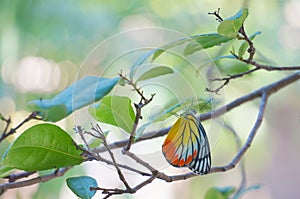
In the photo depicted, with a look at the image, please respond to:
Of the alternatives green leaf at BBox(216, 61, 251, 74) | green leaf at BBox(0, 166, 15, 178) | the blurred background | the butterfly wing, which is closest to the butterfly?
the butterfly wing

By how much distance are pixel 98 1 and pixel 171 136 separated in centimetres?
103

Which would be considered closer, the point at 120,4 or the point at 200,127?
the point at 200,127

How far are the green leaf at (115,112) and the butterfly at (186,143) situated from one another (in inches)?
1.3

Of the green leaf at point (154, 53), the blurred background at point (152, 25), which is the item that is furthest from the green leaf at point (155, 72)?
the blurred background at point (152, 25)

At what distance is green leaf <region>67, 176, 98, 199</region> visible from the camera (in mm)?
297

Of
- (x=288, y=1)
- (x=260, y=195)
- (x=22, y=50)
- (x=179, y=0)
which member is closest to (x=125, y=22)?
(x=179, y=0)

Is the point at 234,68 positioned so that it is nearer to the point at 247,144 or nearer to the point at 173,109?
the point at 247,144

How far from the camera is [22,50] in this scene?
125 cm

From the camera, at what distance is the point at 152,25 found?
1.14 meters

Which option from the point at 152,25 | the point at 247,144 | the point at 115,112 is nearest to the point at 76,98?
the point at 115,112

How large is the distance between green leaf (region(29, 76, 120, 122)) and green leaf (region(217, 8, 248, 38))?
0.08m

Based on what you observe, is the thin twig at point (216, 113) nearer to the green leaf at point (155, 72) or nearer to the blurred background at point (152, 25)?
the green leaf at point (155, 72)

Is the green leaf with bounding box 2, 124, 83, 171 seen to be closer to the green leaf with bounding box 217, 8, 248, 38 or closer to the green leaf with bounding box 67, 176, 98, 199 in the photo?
the green leaf with bounding box 67, 176, 98, 199

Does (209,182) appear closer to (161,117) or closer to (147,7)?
(147,7)
